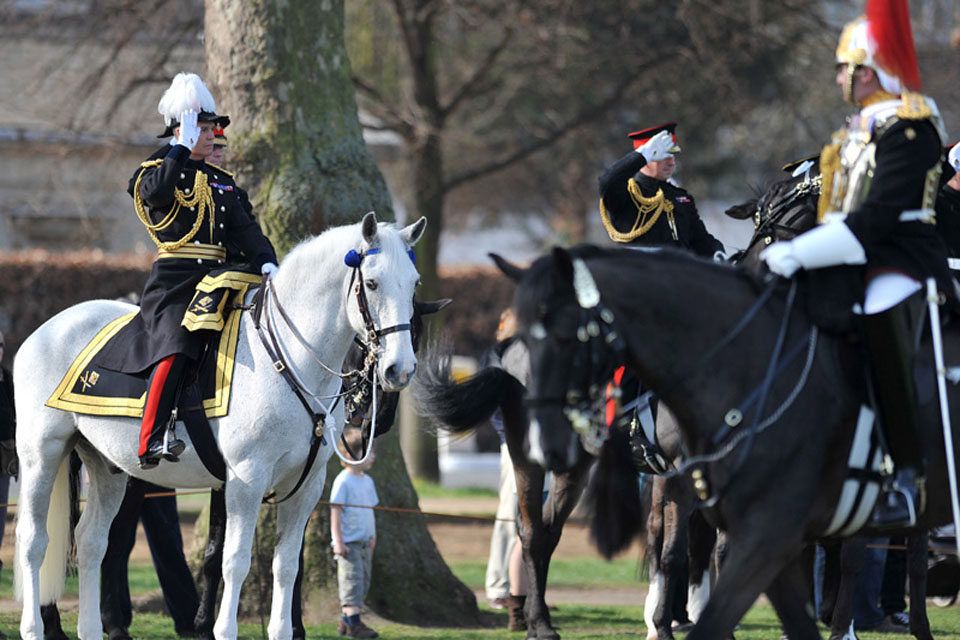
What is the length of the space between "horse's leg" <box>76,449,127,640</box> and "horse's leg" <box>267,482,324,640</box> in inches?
43.6

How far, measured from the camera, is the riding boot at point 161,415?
7.30 metres

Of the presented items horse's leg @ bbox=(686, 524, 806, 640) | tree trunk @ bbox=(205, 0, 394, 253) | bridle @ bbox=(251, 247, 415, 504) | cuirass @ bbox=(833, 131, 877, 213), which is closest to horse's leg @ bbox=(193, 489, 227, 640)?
bridle @ bbox=(251, 247, 415, 504)

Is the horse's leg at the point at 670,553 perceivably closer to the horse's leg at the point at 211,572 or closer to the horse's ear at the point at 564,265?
the horse's leg at the point at 211,572

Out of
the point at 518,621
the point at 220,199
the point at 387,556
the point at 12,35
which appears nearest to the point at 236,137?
the point at 220,199

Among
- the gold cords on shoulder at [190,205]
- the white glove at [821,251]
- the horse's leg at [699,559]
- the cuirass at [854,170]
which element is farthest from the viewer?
the horse's leg at [699,559]

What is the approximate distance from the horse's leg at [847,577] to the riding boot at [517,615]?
7.79ft

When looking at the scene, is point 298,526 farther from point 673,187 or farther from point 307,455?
point 673,187

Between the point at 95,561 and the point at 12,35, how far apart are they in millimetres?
11867

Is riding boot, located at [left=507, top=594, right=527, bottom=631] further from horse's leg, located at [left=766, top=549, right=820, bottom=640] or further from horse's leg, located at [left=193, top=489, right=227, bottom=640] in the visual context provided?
horse's leg, located at [left=766, top=549, right=820, bottom=640]

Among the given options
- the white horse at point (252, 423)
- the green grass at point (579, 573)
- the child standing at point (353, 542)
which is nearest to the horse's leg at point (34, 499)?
the white horse at point (252, 423)

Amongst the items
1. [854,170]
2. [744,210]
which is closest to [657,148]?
[744,210]

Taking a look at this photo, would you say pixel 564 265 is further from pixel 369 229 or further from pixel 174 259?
pixel 174 259

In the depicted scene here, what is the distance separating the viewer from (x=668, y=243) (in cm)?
849

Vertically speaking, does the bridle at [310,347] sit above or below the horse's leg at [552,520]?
above
